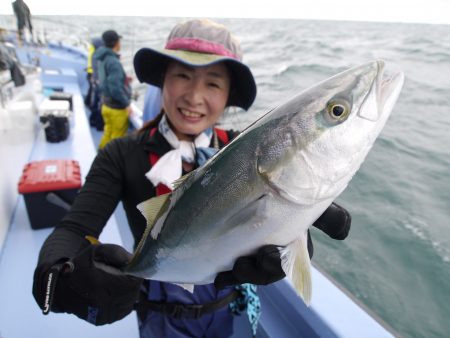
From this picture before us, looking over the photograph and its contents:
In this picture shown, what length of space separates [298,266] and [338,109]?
57cm

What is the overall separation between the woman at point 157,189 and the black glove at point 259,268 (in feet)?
1.48

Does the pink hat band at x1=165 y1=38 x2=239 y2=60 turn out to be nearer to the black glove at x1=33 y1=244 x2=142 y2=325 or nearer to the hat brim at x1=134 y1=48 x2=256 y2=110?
the hat brim at x1=134 y1=48 x2=256 y2=110

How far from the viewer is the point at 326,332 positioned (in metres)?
1.84

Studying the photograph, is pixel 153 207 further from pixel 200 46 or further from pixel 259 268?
pixel 200 46

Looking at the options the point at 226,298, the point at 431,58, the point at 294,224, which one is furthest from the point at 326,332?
the point at 431,58

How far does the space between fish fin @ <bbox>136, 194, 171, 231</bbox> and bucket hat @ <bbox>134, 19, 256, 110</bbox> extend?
68cm

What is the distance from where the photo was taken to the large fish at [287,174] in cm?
103

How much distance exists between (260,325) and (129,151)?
5.28 ft

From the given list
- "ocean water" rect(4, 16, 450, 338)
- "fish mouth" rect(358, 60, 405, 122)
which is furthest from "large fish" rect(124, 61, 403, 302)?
"ocean water" rect(4, 16, 450, 338)

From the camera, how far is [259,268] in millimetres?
1112

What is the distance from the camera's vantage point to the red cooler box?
2831 mm

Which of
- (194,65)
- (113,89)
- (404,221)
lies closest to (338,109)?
(194,65)

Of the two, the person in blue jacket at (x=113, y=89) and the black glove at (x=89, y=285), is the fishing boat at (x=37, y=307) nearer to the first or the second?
the black glove at (x=89, y=285)

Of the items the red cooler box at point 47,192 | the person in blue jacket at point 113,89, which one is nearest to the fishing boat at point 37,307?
the red cooler box at point 47,192
